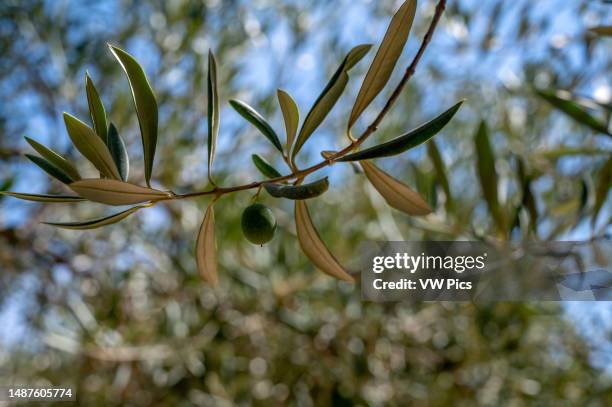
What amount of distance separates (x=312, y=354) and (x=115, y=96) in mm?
1213

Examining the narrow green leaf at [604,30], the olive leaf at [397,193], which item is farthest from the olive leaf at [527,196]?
the olive leaf at [397,193]

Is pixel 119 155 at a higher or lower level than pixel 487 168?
lower

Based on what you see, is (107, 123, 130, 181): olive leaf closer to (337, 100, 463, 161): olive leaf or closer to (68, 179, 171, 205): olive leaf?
(68, 179, 171, 205): olive leaf

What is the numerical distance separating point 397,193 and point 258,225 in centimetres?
14

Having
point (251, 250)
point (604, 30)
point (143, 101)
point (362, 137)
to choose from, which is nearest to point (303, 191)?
point (362, 137)

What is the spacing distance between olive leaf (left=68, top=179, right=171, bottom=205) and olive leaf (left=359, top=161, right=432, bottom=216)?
0.67 feet

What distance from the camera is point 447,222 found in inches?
46.3

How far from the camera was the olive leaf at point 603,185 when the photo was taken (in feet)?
2.86

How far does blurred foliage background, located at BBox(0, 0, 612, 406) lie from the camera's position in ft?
6.53

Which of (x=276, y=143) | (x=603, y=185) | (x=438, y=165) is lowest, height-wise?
(x=276, y=143)

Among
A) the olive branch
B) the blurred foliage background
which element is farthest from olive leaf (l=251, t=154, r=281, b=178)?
the blurred foliage background

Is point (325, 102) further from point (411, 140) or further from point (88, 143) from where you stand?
point (88, 143)

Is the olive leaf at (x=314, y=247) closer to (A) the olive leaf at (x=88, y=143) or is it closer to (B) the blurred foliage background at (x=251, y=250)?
(A) the olive leaf at (x=88, y=143)

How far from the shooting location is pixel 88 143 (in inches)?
21.5
